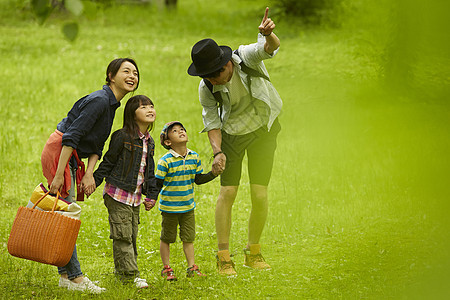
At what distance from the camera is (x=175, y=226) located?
5.01m

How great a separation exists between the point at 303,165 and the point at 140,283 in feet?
13.2

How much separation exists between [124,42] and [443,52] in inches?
698

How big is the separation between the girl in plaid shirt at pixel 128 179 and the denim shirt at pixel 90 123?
0.64 feet

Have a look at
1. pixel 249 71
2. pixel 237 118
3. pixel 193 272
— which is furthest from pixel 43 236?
pixel 249 71

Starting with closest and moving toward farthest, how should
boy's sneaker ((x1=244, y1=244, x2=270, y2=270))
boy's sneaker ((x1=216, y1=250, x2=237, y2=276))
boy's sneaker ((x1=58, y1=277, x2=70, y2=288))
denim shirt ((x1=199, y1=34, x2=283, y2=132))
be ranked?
denim shirt ((x1=199, y1=34, x2=283, y2=132)), boy's sneaker ((x1=58, y1=277, x2=70, y2=288)), boy's sneaker ((x1=216, y1=250, x2=237, y2=276)), boy's sneaker ((x1=244, y1=244, x2=270, y2=270))

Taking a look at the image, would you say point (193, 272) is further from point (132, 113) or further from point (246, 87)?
point (246, 87)

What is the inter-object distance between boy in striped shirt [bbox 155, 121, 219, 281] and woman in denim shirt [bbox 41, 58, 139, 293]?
58 cm

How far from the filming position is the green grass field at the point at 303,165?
0.70 meters

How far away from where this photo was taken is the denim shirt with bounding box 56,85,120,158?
4238 mm

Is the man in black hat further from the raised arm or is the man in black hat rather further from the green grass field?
the green grass field

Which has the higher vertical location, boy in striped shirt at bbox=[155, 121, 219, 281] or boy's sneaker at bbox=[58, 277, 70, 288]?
boy in striped shirt at bbox=[155, 121, 219, 281]

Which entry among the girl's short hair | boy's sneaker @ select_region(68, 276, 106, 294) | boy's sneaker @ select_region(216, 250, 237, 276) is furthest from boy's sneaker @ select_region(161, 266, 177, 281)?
the girl's short hair

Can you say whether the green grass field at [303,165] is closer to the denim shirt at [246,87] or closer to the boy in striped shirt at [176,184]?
the boy in striped shirt at [176,184]

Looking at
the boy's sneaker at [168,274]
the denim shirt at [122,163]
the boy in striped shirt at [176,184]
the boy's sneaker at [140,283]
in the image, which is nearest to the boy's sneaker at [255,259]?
the boy in striped shirt at [176,184]
